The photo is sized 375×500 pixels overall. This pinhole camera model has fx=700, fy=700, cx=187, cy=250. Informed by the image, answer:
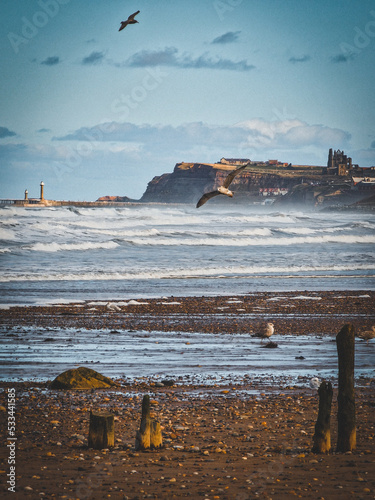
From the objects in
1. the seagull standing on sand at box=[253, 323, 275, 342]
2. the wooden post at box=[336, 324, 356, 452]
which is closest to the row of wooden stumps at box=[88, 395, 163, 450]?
the wooden post at box=[336, 324, 356, 452]

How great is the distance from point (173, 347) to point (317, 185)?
170940 mm

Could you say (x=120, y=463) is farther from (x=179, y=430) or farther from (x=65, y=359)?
(x=65, y=359)

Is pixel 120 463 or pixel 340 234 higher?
pixel 340 234

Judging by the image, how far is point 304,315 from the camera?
631 inches

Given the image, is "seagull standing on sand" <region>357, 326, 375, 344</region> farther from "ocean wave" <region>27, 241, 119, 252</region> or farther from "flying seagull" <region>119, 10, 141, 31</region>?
"ocean wave" <region>27, 241, 119, 252</region>

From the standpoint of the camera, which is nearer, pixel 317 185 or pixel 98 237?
pixel 98 237

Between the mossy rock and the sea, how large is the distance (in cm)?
936

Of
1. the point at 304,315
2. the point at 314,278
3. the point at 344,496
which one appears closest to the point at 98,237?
the point at 314,278

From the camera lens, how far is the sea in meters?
21.6

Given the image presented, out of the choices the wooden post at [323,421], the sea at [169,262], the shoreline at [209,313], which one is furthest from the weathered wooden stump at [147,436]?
the sea at [169,262]

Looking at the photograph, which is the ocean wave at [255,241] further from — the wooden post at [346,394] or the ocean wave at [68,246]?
the wooden post at [346,394]

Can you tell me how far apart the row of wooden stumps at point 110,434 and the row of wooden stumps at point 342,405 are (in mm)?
1442

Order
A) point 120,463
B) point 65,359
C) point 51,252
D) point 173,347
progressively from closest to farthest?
point 120,463, point 65,359, point 173,347, point 51,252

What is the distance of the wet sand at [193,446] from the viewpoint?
538 cm
